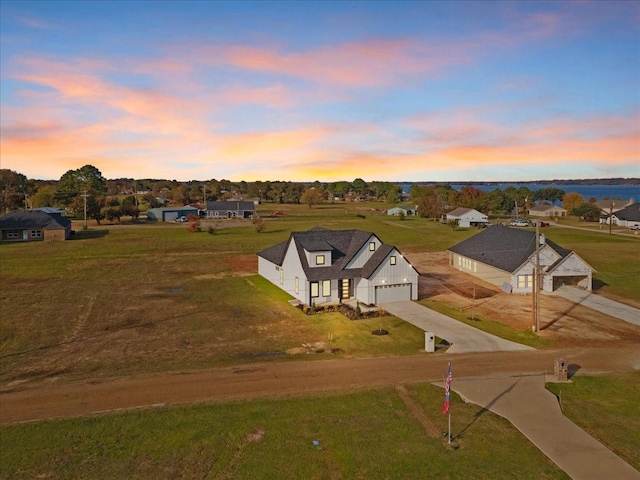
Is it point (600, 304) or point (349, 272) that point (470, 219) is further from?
point (349, 272)

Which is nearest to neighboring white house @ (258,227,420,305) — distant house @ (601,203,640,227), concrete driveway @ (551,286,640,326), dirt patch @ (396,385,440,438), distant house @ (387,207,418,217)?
concrete driveway @ (551,286,640,326)

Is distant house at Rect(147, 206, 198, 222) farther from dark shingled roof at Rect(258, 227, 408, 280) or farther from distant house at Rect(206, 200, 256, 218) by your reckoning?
dark shingled roof at Rect(258, 227, 408, 280)

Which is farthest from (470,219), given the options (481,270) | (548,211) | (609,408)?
(609,408)

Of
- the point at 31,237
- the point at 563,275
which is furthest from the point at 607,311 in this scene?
the point at 31,237

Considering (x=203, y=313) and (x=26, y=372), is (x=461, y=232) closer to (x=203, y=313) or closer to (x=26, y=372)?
(x=203, y=313)

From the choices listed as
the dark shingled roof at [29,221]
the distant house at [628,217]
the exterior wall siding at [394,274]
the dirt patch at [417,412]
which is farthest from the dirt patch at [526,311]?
the distant house at [628,217]

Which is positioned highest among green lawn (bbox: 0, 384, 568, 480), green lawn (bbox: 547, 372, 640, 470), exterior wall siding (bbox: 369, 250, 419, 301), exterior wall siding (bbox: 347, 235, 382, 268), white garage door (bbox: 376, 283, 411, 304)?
exterior wall siding (bbox: 347, 235, 382, 268)

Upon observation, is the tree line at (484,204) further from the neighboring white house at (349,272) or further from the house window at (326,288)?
the house window at (326,288)
